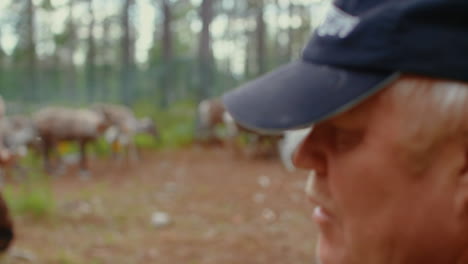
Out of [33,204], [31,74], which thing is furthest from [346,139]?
[31,74]

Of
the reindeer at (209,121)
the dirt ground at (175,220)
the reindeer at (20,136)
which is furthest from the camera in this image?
the reindeer at (209,121)

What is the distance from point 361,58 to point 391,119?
0.09 meters

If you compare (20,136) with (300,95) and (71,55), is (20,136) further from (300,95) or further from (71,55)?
(71,55)

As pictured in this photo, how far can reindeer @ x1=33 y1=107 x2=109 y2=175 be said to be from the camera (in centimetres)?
741

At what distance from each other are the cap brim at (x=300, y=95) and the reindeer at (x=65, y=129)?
23.1 ft

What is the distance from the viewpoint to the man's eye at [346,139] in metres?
0.66

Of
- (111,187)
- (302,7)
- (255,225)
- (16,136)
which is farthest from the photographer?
A: (302,7)

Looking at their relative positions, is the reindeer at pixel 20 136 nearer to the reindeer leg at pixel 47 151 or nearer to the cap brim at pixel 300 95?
the reindeer leg at pixel 47 151

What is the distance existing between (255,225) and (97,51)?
78.0 feet

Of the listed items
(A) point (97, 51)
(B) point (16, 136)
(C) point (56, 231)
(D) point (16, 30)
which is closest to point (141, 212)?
(C) point (56, 231)

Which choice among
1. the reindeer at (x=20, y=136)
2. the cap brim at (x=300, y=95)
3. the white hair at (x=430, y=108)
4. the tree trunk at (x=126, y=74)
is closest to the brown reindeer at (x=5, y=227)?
the cap brim at (x=300, y=95)

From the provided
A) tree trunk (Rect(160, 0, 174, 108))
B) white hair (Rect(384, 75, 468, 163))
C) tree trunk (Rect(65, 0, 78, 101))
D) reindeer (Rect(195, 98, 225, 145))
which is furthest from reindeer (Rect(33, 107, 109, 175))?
tree trunk (Rect(65, 0, 78, 101))

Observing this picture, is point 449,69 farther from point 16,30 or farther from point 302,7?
point 302,7

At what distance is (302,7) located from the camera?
74.5ft
